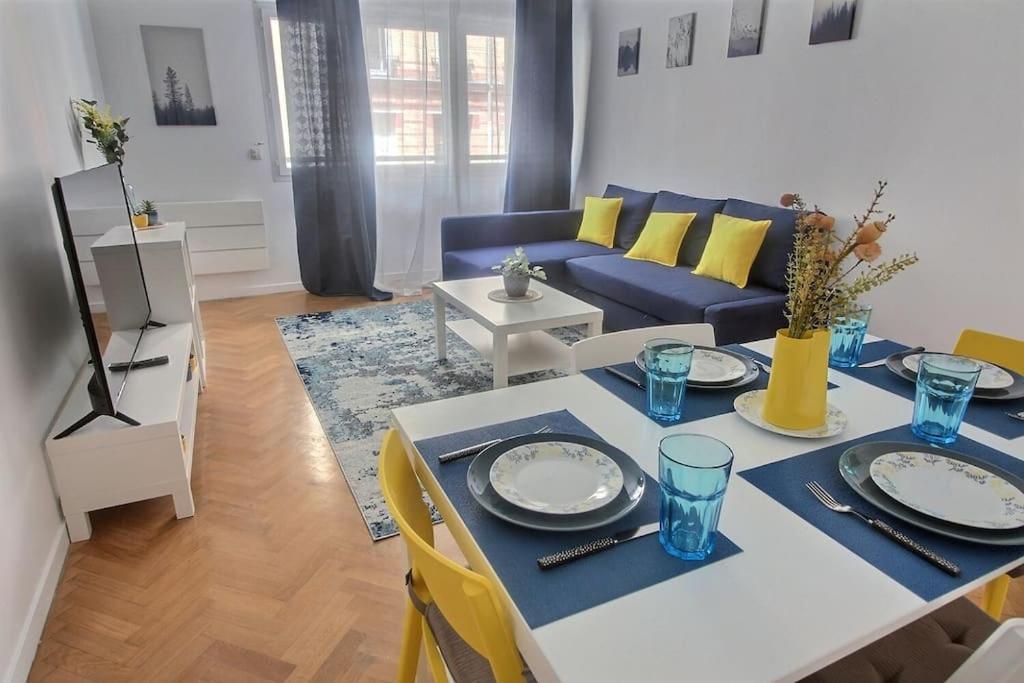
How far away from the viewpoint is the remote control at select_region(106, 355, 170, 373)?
221cm

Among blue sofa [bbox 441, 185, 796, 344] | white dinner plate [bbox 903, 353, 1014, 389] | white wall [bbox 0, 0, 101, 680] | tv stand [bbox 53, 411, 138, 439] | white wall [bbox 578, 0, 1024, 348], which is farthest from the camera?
blue sofa [bbox 441, 185, 796, 344]

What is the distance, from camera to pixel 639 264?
12.8ft

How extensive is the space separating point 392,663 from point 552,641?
1008 mm

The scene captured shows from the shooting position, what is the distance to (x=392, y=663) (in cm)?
155

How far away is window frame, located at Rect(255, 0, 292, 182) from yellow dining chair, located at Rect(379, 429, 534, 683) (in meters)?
4.11

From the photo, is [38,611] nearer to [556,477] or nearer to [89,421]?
[89,421]

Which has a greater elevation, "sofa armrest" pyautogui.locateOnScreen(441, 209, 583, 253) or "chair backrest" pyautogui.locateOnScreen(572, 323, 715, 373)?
"chair backrest" pyautogui.locateOnScreen(572, 323, 715, 373)

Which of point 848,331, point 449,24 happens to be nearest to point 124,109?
point 449,24

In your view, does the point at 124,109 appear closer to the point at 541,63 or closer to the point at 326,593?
the point at 541,63

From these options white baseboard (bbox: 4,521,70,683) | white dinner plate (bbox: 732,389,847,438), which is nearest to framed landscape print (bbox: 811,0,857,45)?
white dinner plate (bbox: 732,389,847,438)

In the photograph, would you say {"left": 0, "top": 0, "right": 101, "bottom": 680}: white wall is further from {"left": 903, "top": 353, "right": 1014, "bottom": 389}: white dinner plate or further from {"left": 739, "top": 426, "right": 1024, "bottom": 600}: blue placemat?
{"left": 903, "top": 353, "right": 1014, "bottom": 389}: white dinner plate

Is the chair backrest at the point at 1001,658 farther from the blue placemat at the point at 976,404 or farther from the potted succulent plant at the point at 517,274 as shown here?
the potted succulent plant at the point at 517,274

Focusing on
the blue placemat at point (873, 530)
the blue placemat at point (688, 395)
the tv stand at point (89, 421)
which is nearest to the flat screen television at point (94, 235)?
the tv stand at point (89, 421)

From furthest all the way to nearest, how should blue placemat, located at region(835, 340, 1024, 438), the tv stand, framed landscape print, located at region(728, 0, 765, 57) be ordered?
framed landscape print, located at region(728, 0, 765, 57) < the tv stand < blue placemat, located at region(835, 340, 1024, 438)
